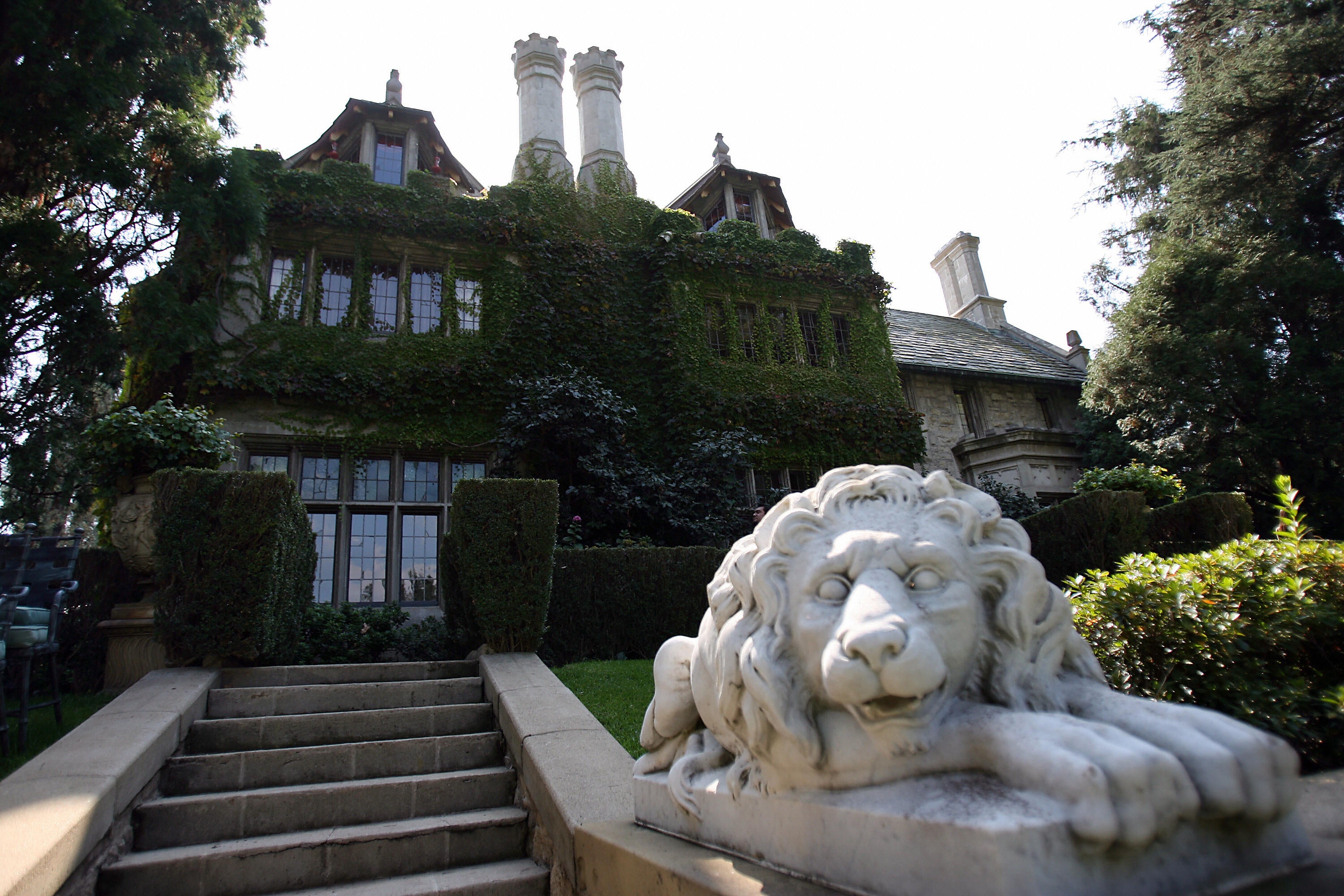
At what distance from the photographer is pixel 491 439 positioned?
34.6ft

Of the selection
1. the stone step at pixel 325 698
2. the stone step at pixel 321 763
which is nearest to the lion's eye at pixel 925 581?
the stone step at pixel 321 763

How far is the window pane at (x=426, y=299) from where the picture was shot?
444 inches

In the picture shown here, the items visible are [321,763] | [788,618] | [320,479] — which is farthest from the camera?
[320,479]

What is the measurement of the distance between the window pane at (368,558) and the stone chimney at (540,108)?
26.0 ft

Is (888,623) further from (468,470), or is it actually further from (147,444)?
(468,470)

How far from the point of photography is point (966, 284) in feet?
71.1

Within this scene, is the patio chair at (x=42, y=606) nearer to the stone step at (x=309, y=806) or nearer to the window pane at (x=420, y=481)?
the stone step at (x=309, y=806)

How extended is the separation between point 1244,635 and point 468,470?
9749 mm

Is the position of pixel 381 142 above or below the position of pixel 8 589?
above

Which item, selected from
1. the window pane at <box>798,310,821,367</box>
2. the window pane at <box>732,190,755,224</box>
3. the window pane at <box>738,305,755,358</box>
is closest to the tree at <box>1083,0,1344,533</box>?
the window pane at <box>798,310,821,367</box>

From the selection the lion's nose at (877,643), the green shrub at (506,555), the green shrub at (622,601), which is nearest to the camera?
the lion's nose at (877,643)

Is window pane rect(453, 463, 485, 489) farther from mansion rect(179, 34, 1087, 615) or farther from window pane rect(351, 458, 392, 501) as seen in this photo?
window pane rect(351, 458, 392, 501)

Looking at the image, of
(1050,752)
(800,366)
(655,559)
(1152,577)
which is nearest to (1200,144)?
(800,366)

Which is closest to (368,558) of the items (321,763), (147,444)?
(147,444)
